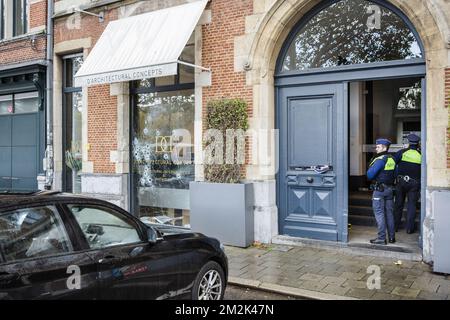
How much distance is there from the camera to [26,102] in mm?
12930

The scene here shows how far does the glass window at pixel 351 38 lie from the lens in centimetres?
745

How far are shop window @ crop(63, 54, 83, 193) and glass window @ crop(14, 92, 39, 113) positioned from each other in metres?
1.30

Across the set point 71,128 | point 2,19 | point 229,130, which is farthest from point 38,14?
point 229,130

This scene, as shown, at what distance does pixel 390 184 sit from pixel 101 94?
6.94 m

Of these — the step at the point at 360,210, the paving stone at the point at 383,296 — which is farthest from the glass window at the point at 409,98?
the paving stone at the point at 383,296

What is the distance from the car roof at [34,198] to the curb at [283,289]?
8.72ft

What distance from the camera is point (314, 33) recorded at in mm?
8273

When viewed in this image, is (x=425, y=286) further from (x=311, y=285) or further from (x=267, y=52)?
(x=267, y=52)

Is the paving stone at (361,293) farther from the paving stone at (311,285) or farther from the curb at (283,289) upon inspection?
the paving stone at (311,285)

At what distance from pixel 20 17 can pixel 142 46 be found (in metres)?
6.53

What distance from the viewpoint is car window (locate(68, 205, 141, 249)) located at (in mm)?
3856

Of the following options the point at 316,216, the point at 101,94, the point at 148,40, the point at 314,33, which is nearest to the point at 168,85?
the point at 148,40

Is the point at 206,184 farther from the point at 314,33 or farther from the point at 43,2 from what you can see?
the point at 43,2

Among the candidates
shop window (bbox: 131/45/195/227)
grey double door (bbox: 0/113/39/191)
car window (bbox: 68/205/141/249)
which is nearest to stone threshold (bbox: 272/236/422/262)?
shop window (bbox: 131/45/195/227)
